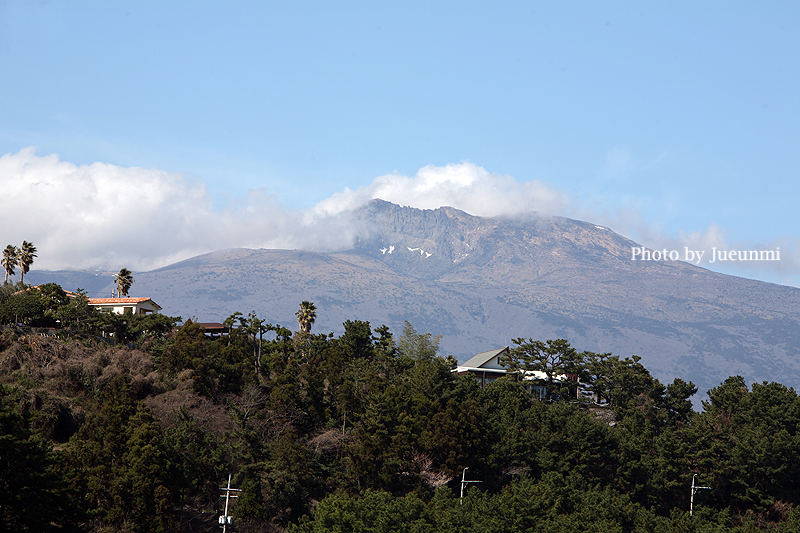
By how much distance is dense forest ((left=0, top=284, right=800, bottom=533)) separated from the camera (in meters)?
58.9

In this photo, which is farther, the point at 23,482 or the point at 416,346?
the point at 416,346

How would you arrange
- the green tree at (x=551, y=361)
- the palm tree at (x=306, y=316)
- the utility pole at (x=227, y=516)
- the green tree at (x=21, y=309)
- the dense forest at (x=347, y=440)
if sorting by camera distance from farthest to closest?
the palm tree at (x=306, y=316) → the green tree at (x=551, y=361) → the green tree at (x=21, y=309) → the dense forest at (x=347, y=440) → the utility pole at (x=227, y=516)

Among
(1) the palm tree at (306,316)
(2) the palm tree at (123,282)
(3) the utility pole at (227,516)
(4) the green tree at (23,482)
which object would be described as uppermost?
(2) the palm tree at (123,282)

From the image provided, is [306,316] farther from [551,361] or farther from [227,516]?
[227,516]

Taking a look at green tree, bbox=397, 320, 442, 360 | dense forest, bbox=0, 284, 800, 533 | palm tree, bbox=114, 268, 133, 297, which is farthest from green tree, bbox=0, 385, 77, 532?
palm tree, bbox=114, 268, 133, 297

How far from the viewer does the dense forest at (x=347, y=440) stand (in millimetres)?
58906

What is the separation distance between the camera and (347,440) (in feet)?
245

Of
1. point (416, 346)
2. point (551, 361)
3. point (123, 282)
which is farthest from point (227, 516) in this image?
point (416, 346)

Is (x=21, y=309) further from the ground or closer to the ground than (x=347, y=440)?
further from the ground

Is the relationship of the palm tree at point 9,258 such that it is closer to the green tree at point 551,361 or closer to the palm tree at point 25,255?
the palm tree at point 25,255

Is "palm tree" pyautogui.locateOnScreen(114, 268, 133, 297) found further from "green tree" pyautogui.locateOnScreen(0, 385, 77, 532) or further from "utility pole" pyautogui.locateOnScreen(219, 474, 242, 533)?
"green tree" pyautogui.locateOnScreen(0, 385, 77, 532)

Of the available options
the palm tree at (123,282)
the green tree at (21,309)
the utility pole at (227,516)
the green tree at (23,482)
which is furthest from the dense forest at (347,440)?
the palm tree at (123,282)

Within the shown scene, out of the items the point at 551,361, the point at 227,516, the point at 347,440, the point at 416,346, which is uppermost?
the point at 416,346

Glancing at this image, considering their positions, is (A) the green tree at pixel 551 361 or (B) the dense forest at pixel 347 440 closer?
(B) the dense forest at pixel 347 440
